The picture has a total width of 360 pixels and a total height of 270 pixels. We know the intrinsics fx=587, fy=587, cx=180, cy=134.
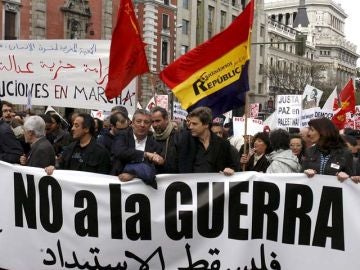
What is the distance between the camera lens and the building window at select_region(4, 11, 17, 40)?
28.8 m

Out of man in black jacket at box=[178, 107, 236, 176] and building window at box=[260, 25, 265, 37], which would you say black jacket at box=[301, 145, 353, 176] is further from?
building window at box=[260, 25, 265, 37]

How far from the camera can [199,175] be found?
4.86 m

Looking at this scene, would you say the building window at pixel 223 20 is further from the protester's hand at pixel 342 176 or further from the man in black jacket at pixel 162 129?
the protester's hand at pixel 342 176

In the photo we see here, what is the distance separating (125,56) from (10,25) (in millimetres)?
23662

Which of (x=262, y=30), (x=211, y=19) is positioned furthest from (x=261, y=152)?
(x=262, y=30)

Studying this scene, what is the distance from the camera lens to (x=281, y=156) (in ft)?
18.8

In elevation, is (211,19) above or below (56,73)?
above

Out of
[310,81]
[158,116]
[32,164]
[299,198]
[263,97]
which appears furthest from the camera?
[263,97]

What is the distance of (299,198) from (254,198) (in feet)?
1.18

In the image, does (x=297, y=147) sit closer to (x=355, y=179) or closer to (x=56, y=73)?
(x=355, y=179)

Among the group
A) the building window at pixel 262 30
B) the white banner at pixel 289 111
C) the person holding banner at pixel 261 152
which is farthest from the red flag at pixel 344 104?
the building window at pixel 262 30

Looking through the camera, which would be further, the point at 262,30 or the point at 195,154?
the point at 262,30

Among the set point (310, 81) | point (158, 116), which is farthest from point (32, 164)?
point (310, 81)

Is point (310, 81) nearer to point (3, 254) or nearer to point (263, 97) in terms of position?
point (263, 97)
